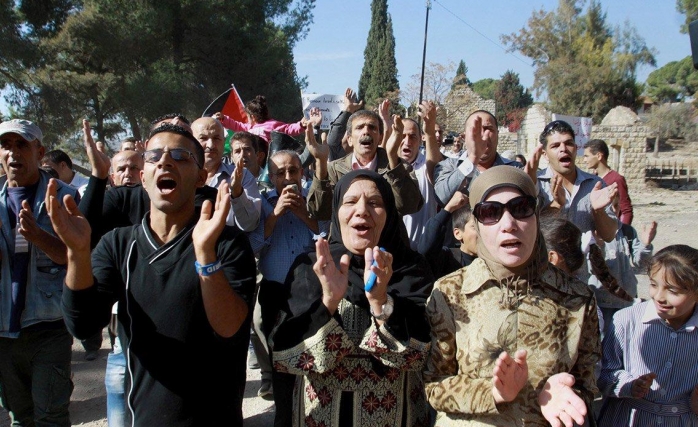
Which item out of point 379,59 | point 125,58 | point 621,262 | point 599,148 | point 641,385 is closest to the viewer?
point 641,385

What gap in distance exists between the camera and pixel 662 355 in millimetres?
2771

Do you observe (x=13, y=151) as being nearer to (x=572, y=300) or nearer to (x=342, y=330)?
(x=342, y=330)

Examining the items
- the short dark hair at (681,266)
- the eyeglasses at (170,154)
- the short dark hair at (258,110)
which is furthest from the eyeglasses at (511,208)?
the short dark hair at (258,110)

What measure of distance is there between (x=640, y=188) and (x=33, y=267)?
79.9 feet

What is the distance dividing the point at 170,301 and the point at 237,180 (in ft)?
5.28

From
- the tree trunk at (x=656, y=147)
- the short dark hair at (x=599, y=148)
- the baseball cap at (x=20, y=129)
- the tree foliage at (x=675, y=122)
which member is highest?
the tree foliage at (x=675, y=122)

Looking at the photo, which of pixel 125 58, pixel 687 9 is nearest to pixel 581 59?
pixel 687 9

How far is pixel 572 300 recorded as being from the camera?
7.04 feet

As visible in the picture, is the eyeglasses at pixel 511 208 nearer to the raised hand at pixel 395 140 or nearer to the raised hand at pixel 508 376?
the raised hand at pixel 508 376

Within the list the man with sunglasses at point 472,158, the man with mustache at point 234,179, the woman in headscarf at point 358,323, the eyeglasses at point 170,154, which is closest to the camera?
the woman in headscarf at point 358,323

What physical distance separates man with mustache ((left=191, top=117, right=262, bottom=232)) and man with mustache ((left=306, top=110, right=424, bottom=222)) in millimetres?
392

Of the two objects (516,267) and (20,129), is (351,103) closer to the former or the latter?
(20,129)

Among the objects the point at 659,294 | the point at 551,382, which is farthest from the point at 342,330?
the point at 659,294

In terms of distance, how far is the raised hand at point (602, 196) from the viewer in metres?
3.88
